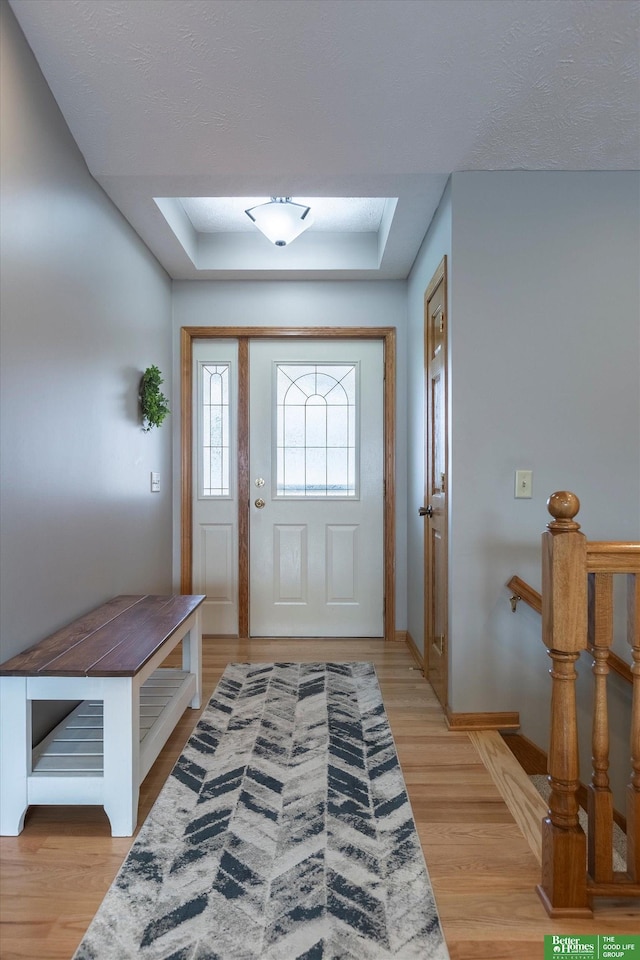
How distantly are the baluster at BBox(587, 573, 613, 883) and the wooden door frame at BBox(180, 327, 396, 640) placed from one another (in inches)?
97.5

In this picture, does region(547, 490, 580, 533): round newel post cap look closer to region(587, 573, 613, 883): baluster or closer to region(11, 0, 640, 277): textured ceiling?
region(587, 573, 613, 883): baluster

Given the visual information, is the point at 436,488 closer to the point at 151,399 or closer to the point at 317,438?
the point at 317,438

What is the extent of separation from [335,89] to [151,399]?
1675 millimetres

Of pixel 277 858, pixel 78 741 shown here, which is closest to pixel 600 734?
pixel 277 858

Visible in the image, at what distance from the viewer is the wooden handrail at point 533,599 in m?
2.34

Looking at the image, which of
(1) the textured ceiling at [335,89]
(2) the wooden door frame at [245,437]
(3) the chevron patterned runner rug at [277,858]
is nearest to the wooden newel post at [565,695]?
(3) the chevron patterned runner rug at [277,858]

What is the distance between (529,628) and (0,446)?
209 centimetres

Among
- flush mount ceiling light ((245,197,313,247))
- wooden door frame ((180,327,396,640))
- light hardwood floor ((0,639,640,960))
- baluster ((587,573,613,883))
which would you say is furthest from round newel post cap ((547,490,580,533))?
wooden door frame ((180,327,396,640))

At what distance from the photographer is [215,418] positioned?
4.04 m

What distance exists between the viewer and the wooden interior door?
8.96ft

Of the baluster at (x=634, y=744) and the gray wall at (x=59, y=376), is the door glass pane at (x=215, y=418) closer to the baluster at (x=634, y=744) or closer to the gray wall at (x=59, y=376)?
the gray wall at (x=59, y=376)

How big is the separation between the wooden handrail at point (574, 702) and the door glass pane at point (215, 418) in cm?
281

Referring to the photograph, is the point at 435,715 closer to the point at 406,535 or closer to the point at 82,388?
the point at 406,535

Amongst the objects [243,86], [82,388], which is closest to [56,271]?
[82,388]
